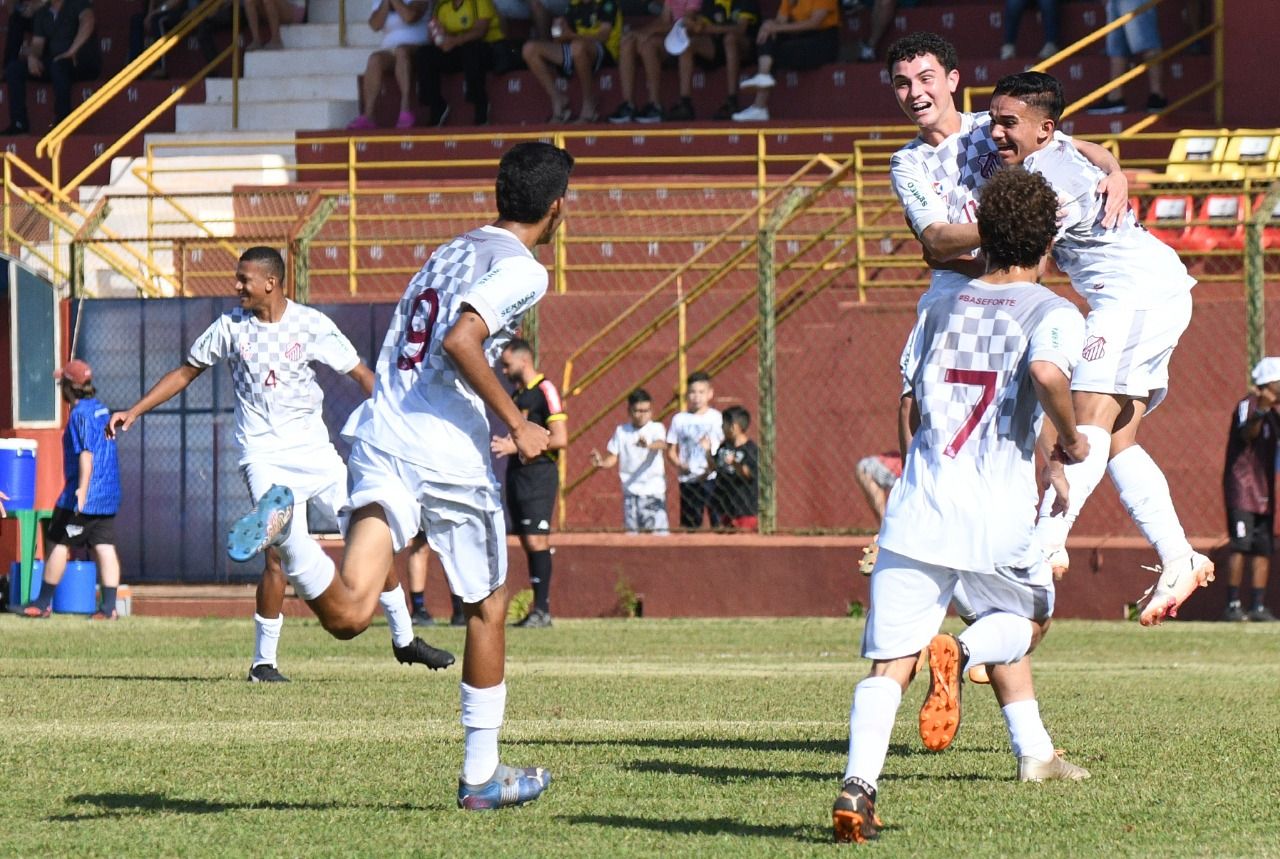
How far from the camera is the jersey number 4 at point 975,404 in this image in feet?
19.0

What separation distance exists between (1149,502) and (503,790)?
10.8ft

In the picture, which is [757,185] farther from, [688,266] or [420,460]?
→ [420,460]

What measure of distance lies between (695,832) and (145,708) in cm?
421

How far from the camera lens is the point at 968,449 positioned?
5.78m

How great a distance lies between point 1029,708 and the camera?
685cm

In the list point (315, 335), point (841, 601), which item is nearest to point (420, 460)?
point (315, 335)

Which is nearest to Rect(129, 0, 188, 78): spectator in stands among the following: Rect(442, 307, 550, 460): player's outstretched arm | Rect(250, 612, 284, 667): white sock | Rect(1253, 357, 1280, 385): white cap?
Rect(1253, 357, 1280, 385): white cap

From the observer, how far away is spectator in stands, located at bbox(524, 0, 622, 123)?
84.2 feet

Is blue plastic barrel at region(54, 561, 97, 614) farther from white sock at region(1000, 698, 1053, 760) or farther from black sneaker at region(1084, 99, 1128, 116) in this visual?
white sock at region(1000, 698, 1053, 760)

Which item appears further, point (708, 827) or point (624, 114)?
point (624, 114)

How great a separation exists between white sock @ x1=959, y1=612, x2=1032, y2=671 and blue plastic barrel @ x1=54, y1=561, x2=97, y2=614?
1291cm

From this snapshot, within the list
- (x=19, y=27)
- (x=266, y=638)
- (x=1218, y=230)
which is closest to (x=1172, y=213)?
(x=1218, y=230)

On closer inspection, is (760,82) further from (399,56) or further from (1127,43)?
(399,56)

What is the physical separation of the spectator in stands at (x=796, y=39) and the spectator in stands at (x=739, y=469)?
7.43 m
